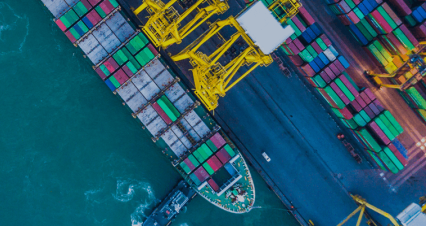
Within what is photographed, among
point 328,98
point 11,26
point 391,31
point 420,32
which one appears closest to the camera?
point 391,31

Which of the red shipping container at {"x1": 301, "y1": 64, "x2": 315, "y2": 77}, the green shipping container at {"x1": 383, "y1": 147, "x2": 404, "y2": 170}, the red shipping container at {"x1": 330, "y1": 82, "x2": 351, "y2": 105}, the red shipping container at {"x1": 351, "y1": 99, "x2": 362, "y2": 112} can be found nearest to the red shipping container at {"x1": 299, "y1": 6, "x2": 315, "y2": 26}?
the red shipping container at {"x1": 301, "y1": 64, "x2": 315, "y2": 77}

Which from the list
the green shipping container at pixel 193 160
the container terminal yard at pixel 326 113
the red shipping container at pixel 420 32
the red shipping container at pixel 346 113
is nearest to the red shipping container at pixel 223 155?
the container terminal yard at pixel 326 113

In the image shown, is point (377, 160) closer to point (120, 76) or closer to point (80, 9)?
point (120, 76)

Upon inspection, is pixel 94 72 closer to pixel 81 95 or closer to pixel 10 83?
pixel 81 95

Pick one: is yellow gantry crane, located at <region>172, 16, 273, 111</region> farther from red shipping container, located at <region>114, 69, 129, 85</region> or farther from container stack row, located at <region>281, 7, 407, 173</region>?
red shipping container, located at <region>114, 69, 129, 85</region>

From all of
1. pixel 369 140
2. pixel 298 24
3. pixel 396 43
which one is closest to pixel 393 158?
pixel 369 140

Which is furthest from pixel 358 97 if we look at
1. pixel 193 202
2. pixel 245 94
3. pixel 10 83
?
pixel 10 83

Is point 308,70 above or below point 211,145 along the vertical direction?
below
